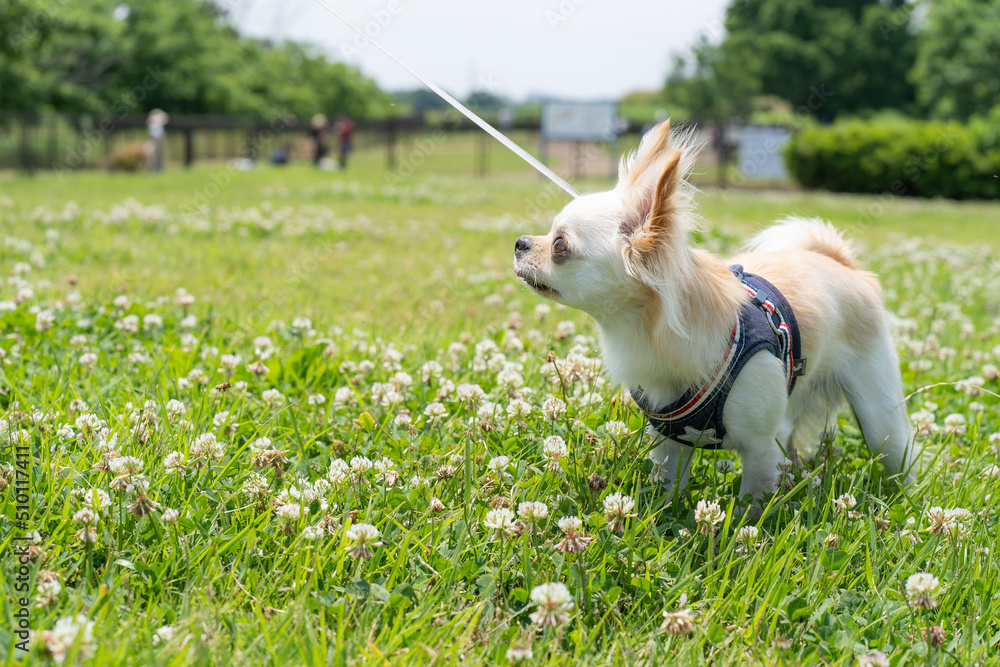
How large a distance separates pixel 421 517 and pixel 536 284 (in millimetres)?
864

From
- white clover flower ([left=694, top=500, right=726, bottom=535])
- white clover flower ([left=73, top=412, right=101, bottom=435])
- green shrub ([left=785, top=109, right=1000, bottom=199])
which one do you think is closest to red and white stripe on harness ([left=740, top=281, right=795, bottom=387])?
white clover flower ([left=694, top=500, right=726, bottom=535])

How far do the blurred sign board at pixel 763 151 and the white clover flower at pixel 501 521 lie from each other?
1112 inches

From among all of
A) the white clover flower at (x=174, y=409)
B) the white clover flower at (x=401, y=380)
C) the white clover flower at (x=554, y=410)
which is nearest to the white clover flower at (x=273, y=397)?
the white clover flower at (x=174, y=409)

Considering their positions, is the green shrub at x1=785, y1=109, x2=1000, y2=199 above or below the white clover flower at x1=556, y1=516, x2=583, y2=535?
above

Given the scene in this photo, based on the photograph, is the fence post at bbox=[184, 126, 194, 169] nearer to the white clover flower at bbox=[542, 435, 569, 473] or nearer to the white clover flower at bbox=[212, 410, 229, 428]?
the white clover flower at bbox=[212, 410, 229, 428]

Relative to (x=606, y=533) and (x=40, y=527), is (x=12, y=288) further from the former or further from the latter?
(x=606, y=533)

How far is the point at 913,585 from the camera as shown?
2.15 m

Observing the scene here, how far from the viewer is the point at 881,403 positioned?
10.6 ft

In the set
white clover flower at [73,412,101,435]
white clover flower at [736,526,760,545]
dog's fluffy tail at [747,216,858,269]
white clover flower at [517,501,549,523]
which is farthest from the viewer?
dog's fluffy tail at [747,216,858,269]

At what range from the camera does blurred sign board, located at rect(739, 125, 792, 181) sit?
28688mm

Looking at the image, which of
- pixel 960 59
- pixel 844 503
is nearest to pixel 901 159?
pixel 960 59

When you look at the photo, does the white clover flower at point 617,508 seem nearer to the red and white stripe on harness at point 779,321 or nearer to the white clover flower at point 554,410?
the white clover flower at point 554,410

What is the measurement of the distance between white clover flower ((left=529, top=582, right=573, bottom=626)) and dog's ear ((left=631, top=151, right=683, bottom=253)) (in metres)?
1.13

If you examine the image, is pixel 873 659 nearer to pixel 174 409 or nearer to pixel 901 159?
pixel 174 409
